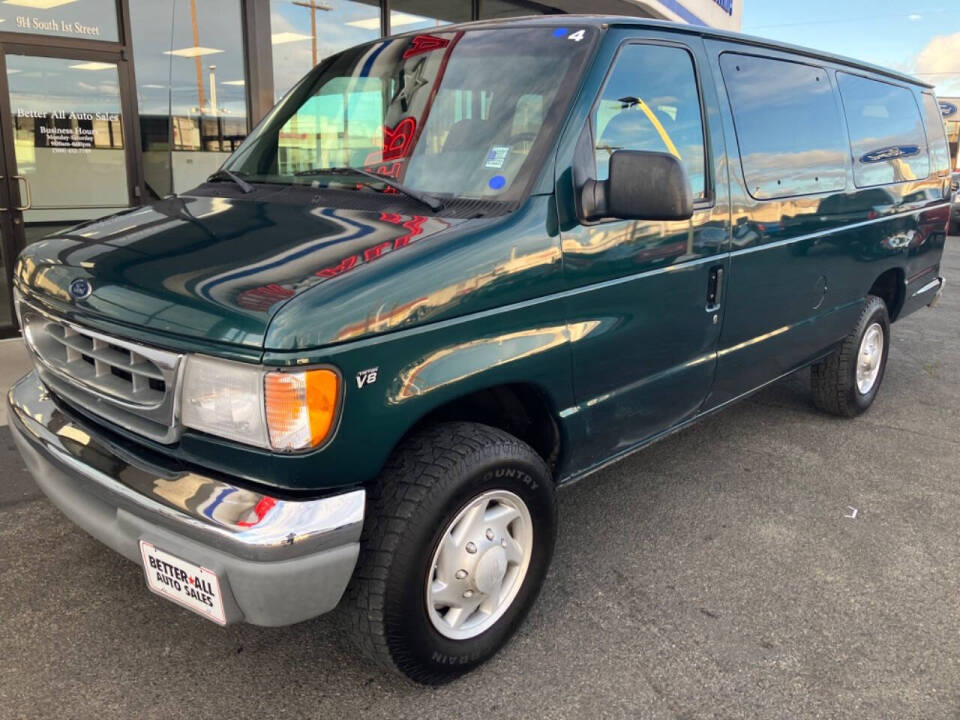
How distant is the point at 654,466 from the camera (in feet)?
13.8

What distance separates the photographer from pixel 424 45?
314 cm

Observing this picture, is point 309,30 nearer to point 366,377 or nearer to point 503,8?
point 503,8

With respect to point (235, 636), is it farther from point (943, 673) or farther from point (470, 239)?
point (943, 673)

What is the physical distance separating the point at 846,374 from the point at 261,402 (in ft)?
12.8

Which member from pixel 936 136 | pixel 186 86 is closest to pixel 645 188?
pixel 936 136

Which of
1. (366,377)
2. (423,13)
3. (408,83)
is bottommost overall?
(366,377)

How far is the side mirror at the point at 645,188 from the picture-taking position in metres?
2.48

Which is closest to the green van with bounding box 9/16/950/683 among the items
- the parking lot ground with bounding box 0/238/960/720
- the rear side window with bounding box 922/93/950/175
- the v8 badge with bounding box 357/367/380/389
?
the v8 badge with bounding box 357/367/380/389

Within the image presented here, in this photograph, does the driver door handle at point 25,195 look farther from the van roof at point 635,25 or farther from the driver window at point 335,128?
the van roof at point 635,25

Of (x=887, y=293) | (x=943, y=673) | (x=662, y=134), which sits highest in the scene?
(x=662, y=134)

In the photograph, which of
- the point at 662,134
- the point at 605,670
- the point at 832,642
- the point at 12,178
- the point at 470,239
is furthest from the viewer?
the point at 12,178

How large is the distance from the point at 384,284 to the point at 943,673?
87.5 inches

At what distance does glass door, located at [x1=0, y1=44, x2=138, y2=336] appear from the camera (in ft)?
20.8

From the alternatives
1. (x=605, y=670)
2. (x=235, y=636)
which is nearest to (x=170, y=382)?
(x=235, y=636)
